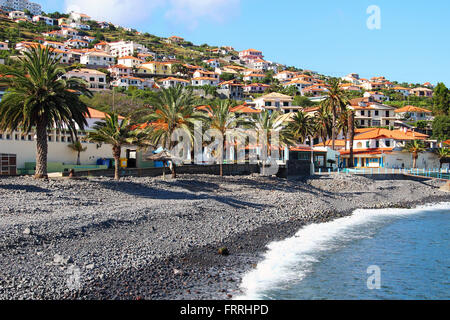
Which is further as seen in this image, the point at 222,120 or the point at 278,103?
the point at 278,103

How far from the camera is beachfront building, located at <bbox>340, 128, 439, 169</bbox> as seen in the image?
62688 millimetres

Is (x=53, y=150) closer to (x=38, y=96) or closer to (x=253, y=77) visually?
(x=38, y=96)

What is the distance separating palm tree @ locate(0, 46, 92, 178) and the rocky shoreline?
3742 millimetres

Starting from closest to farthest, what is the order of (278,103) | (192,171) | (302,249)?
(302,249), (192,171), (278,103)

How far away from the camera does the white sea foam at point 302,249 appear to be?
1725cm

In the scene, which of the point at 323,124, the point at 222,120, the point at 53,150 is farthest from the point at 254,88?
the point at 53,150

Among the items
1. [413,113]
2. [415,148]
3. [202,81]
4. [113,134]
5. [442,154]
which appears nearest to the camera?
[113,134]

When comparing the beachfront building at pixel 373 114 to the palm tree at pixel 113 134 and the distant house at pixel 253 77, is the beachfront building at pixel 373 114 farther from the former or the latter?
the distant house at pixel 253 77

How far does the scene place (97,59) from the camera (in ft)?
542

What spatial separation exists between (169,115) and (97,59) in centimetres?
14140

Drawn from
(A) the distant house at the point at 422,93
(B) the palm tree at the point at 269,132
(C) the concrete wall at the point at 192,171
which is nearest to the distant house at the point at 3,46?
(B) the palm tree at the point at 269,132

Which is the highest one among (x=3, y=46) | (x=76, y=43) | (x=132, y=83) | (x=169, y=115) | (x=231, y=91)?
(x=76, y=43)

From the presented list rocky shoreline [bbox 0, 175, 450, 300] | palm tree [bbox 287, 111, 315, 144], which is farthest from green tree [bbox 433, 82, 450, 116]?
rocky shoreline [bbox 0, 175, 450, 300]
